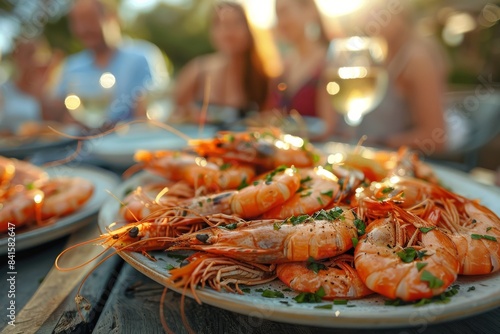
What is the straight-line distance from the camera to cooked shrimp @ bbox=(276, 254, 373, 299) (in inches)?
36.7

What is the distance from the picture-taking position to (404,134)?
3621 millimetres

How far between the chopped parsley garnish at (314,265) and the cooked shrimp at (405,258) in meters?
0.09

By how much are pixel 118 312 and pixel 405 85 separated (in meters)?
3.39

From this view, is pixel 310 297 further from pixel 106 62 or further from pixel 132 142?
pixel 106 62

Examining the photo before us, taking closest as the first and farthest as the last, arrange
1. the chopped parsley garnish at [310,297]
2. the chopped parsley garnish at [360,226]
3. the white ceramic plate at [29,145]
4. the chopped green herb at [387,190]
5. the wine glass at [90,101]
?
1. the chopped parsley garnish at [310,297]
2. the chopped parsley garnish at [360,226]
3. the chopped green herb at [387,190]
4. the white ceramic plate at [29,145]
5. the wine glass at [90,101]

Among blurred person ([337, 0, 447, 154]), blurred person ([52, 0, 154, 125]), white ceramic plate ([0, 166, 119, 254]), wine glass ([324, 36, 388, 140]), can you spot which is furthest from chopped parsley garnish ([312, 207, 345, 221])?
blurred person ([52, 0, 154, 125])

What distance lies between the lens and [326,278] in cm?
96

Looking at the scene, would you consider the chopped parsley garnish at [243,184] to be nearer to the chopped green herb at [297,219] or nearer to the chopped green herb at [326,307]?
the chopped green herb at [297,219]

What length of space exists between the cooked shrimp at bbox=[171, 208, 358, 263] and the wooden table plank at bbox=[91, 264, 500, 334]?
0.16 m

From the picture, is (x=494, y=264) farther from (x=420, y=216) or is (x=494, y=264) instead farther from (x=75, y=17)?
(x=75, y=17)

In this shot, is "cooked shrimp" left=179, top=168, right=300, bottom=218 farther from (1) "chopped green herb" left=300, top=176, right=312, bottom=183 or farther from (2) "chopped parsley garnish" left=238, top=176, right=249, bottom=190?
(2) "chopped parsley garnish" left=238, top=176, right=249, bottom=190

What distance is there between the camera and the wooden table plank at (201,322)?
1.00 m

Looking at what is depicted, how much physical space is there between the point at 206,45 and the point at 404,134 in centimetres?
1413

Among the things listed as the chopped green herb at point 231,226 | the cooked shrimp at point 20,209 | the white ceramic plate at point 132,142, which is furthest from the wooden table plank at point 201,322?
the white ceramic plate at point 132,142
